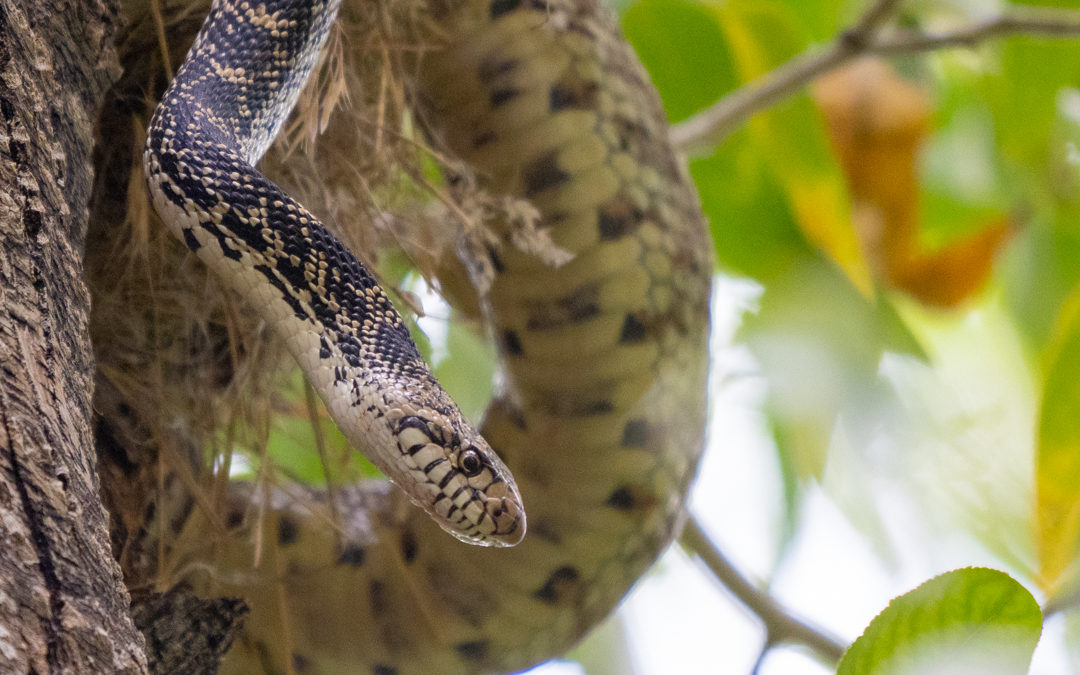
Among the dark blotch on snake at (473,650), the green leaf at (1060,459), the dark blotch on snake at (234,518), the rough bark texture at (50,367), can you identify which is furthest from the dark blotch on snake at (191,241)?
the green leaf at (1060,459)

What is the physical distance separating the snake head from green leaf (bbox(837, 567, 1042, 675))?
2.23 feet

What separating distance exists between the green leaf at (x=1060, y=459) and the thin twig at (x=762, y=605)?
24.2 inches

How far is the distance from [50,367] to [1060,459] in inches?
68.0

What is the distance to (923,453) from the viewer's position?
8.63 ft

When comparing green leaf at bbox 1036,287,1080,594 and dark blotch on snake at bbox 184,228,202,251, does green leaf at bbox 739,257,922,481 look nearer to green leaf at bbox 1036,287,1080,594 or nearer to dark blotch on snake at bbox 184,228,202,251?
green leaf at bbox 1036,287,1080,594

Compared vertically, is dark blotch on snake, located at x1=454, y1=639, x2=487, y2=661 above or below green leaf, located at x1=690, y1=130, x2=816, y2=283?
below

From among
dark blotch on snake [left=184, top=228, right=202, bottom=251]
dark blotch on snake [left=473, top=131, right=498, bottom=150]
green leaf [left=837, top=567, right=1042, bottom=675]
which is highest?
dark blotch on snake [left=184, top=228, right=202, bottom=251]

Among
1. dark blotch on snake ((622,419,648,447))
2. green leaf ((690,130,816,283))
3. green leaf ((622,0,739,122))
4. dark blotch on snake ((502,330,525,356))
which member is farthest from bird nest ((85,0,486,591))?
green leaf ((690,130,816,283))

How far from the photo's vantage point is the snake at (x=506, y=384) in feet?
5.42

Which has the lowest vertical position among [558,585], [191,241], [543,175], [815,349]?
[815,349]

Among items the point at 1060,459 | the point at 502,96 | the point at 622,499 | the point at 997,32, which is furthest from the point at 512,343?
the point at 997,32

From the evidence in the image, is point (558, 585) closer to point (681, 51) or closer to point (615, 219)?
point (615, 219)

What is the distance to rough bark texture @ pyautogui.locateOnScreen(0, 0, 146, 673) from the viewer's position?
92cm

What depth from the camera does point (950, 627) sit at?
1065mm
